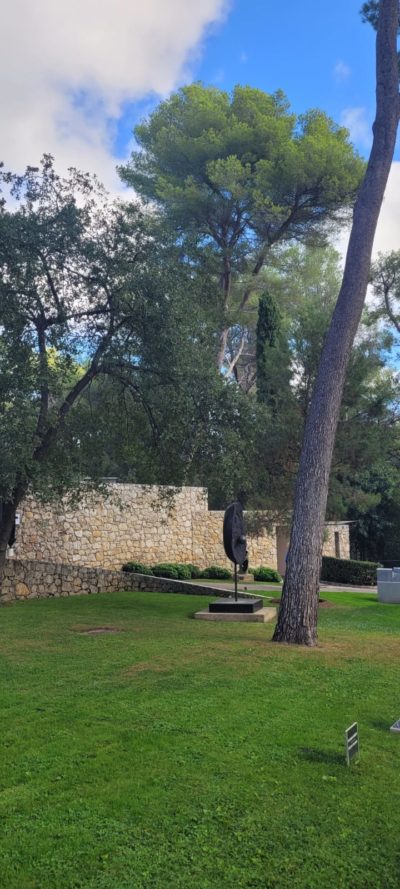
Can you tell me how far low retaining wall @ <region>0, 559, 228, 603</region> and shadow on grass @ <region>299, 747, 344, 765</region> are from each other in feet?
38.2

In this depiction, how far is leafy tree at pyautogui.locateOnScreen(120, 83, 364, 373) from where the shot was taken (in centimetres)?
2223

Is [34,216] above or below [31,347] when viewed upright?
above

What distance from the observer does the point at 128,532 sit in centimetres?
2088

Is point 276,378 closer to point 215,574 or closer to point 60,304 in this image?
point 215,574

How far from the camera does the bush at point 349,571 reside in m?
24.6

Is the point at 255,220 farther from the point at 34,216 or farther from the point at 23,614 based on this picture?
the point at 23,614

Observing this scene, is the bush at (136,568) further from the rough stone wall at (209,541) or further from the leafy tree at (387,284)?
the leafy tree at (387,284)

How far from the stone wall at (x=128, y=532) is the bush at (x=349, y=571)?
99.6 inches

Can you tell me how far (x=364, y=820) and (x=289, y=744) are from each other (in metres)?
1.15

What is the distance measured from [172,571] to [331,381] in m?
11.9

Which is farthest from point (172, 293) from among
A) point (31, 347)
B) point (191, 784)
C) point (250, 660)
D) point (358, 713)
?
point (191, 784)

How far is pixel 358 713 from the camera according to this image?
17.9 ft

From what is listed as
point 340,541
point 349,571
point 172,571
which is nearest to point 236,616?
point 172,571

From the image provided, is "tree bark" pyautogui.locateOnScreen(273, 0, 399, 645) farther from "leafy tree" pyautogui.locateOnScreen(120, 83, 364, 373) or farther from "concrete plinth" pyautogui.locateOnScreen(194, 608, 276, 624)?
"leafy tree" pyautogui.locateOnScreen(120, 83, 364, 373)
